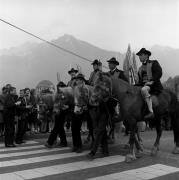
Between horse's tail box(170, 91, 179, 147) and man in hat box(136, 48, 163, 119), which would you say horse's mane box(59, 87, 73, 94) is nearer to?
man in hat box(136, 48, 163, 119)

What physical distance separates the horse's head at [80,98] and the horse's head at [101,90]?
1.92ft

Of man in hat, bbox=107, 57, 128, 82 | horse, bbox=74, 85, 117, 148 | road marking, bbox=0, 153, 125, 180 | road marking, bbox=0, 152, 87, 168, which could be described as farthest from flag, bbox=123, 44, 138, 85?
road marking, bbox=0, 153, 125, 180

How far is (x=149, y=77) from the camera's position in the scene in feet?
29.6

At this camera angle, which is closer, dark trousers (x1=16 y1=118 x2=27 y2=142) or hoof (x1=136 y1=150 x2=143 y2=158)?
hoof (x1=136 y1=150 x2=143 y2=158)

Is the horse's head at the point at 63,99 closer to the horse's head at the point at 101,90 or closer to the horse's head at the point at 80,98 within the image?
the horse's head at the point at 80,98

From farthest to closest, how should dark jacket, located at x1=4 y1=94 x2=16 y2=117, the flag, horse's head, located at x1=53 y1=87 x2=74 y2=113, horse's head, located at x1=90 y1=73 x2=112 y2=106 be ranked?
1. the flag
2. dark jacket, located at x1=4 y1=94 x2=16 y2=117
3. horse's head, located at x1=53 y1=87 x2=74 y2=113
4. horse's head, located at x1=90 y1=73 x2=112 y2=106

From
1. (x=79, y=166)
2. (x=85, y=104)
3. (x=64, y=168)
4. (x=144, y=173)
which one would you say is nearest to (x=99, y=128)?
(x=85, y=104)

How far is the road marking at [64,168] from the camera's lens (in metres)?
6.58

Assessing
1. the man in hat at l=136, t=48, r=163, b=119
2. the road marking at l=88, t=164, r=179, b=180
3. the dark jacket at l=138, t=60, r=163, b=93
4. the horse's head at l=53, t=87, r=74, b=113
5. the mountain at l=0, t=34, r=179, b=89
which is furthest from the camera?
the mountain at l=0, t=34, r=179, b=89

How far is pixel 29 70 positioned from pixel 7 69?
43.6ft

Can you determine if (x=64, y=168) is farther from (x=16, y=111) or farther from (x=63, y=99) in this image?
(x=16, y=111)

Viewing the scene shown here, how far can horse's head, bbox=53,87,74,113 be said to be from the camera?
9.52 meters

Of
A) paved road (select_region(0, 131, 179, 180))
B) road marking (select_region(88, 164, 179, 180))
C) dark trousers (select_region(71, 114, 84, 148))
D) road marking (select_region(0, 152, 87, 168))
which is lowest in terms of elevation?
road marking (select_region(88, 164, 179, 180))

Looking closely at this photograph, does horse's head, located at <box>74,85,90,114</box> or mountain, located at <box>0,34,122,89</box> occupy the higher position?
mountain, located at <box>0,34,122,89</box>
